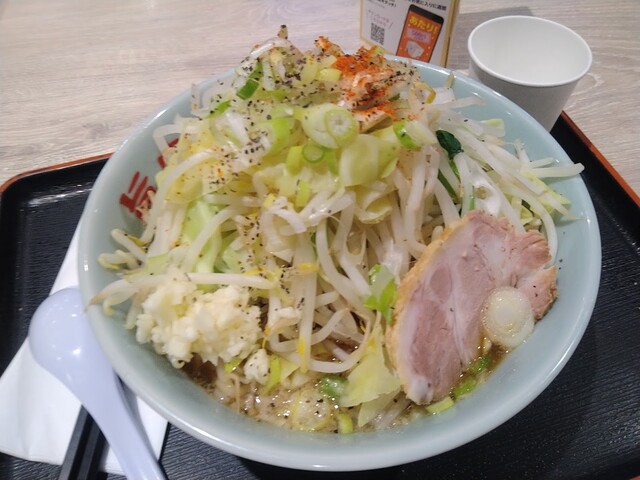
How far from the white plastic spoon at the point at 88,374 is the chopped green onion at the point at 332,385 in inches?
16.7

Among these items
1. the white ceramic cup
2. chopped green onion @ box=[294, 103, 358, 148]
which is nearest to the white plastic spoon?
chopped green onion @ box=[294, 103, 358, 148]

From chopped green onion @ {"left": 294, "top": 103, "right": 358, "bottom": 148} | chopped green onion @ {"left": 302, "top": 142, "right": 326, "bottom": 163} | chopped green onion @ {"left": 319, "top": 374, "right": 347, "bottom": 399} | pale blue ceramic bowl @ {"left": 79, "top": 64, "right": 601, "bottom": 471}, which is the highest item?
chopped green onion @ {"left": 294, "top": 103, "right": 358, "bottom": 148}

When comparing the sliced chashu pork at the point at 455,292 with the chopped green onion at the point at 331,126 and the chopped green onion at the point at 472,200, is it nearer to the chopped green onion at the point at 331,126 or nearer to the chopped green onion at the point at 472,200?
the chopped green onion at the point at 472,200

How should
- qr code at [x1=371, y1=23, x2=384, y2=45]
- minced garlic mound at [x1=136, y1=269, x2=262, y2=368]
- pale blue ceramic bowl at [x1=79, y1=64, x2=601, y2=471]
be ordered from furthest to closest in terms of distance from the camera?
1. qr code at [x1=371, y1=23, x2=384, y2=45]
2. minced garlic mound at [x1=136, y1=269, x2=262, y2=368]
3. pale blue ceramic bowl at [x1=79, y1=64, x2=601, y2=471]

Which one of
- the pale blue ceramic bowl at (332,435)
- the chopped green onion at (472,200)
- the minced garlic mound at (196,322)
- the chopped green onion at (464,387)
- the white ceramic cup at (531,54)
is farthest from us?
the white ceramic cup at (531,54)

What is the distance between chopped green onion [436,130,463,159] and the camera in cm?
126

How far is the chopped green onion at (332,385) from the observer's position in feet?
3.72

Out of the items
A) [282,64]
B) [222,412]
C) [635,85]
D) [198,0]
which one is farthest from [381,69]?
[198,0]

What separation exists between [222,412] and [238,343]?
0.15 metres

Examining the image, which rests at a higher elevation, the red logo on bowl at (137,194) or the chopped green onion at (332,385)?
the red logo on bowl at (137,194)

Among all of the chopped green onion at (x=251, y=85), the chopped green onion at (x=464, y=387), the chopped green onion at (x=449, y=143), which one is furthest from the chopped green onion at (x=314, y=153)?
the chopped green onion at (x=464, y=387)

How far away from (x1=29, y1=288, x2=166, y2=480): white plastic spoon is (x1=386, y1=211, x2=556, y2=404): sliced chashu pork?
0.64 m

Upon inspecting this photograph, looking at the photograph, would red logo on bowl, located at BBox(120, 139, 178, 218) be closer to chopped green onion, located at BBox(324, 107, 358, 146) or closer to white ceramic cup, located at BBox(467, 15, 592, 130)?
chopped green onion, located at BBox(324, 107, 358, 146)

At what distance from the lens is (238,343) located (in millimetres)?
1064
